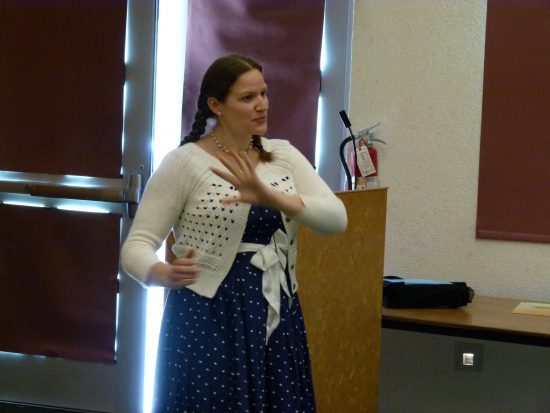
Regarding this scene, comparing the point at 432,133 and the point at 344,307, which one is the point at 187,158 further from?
the point at 432,133

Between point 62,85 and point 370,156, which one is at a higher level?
point 62,85

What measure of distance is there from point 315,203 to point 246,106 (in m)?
0.31

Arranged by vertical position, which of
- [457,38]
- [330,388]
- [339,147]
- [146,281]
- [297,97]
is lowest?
[330,388]

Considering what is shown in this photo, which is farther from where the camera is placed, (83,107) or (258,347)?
(83,107)

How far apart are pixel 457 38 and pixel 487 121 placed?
1.17 ft

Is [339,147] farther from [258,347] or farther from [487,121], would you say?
[258,347]

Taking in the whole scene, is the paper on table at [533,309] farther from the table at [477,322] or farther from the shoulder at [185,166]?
the shoulder at [185,166]

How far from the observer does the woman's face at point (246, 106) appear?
1.83 metres

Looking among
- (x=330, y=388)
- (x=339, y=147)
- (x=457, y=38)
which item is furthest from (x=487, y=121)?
(x=330, y=388)

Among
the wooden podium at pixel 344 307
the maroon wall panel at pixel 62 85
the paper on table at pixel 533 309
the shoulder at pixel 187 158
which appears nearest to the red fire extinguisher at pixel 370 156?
the wooden podium at pixel 344 307

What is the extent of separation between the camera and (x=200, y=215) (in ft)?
5.74

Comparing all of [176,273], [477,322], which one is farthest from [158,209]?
[477,322]

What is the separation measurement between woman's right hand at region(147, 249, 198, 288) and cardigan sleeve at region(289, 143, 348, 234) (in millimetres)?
254

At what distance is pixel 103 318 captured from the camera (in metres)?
3.54
